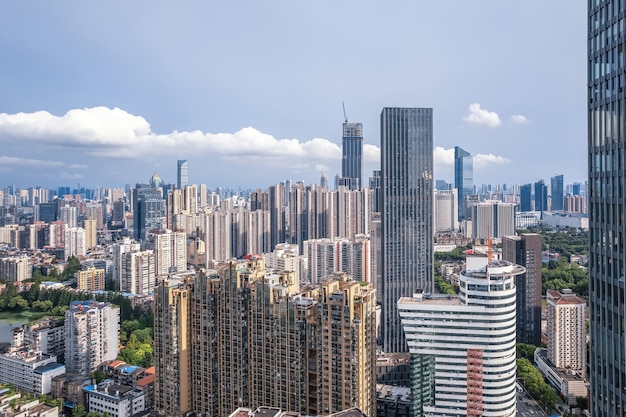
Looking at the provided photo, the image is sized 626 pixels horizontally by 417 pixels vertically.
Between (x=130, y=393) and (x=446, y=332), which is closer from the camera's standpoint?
(x=446, y=332)

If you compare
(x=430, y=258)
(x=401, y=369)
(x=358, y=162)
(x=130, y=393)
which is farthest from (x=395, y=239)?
(x=358, y=162)

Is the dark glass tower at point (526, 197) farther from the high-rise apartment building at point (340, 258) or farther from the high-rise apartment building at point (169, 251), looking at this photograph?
the high-rise apartment building at point (169, 251)

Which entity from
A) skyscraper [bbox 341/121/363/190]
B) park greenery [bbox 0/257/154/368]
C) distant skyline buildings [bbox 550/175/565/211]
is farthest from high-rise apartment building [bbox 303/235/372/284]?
distant skyline buildings [bbox 550/175/565/211]

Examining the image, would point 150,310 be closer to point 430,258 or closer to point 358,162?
point 430,258

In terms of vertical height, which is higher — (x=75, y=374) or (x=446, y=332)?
(x=446, y=332)

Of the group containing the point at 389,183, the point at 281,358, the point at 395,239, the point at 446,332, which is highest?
the point at 389,183

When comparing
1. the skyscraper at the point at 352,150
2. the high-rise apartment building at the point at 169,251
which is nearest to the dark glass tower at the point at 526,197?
the skyscraper at the point at 352,150

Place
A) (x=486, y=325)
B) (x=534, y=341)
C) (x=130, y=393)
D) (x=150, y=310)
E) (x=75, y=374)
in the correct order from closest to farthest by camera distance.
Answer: (x=486, y=325), (x=130, y=393), (x=75, y=374), (x=534, y=341), (x=150, y=310)
